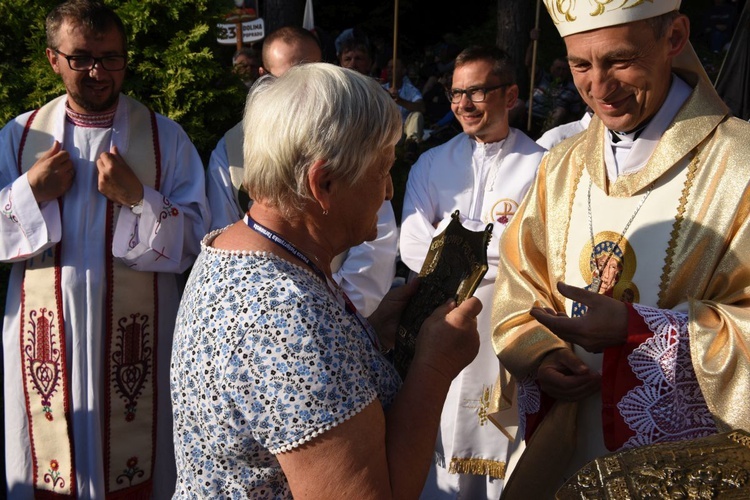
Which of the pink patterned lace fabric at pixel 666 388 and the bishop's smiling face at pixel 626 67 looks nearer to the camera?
the pink patterned lace fabric at pixel 666 388

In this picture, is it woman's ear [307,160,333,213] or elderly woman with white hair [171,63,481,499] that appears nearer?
elderly woman with white hair [171,63,481,499]

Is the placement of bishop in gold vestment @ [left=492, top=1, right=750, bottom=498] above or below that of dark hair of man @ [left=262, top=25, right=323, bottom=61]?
below

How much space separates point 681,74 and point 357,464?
6.21ft

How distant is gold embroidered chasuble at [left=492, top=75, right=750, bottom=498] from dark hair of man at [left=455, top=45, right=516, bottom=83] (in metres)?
1.64

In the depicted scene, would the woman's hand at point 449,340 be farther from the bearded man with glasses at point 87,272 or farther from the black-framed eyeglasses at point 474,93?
the black-framed eyeglasses at point 474,93

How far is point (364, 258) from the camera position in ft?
14.3

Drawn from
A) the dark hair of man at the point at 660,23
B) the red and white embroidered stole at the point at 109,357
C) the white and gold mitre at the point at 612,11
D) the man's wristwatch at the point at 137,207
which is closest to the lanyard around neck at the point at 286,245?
the white and gold mitre at the point at 612,11

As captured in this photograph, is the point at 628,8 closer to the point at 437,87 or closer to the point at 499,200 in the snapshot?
the point at 499,200

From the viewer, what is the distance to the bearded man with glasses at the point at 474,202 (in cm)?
444

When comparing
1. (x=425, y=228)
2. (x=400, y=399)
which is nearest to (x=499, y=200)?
(x=425, y=228)

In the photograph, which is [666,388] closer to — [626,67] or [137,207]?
[626,67]

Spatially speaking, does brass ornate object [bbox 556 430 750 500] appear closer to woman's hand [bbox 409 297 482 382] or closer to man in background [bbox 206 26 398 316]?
woman's hand [bbox 409 297 482 382]

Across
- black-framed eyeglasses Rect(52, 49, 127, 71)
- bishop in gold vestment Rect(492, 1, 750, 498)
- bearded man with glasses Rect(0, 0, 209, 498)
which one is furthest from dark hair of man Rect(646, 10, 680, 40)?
black-framed eyeglasses Rect(52, 49, 127, 71)

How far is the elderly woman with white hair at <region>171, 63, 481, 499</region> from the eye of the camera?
69.6 inches
